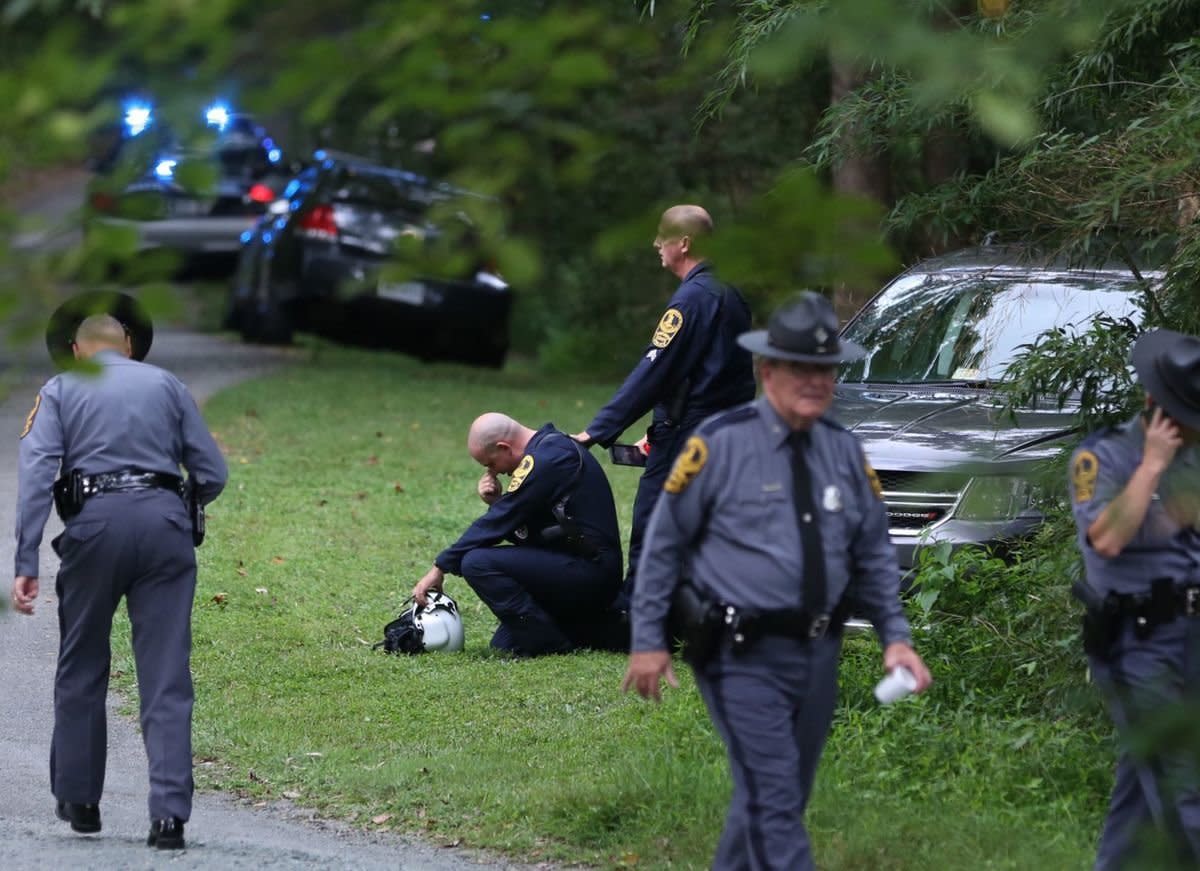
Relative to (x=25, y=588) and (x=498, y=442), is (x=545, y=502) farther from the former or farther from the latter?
(x=25, y=588)

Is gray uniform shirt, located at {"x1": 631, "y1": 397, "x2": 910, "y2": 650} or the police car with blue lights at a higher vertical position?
the police car with blue lights

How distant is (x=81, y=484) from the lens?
250 inches

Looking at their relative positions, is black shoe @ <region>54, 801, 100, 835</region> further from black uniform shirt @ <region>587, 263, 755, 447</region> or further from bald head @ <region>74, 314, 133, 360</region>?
black uniform shirt @ <region>587, 263, 755, 447</region>

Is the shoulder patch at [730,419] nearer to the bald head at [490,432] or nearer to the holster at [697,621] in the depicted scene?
the holster at [697,621]

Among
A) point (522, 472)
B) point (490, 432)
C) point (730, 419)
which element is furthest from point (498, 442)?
point (730, 419)

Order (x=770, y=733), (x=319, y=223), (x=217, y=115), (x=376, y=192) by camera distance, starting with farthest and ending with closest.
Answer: (x=376, y=192)
(x=319, y=223)
(x=770, y=733)
(x=217, y=115)

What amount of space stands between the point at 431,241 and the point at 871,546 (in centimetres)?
214

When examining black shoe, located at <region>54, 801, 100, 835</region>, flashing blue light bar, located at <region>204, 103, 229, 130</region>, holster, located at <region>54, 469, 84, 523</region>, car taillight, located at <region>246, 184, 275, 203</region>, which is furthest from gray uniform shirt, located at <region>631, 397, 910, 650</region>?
car taillight, located at <region>246, 184, 275, 203</region>

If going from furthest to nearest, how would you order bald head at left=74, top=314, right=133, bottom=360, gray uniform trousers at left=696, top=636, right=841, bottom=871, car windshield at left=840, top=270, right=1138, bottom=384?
car windshield at left=840, top=270, right=1138, bottom=384
bald head at left=74, top=314, right=133, bottom=360
gray uniform trousers at left=696, top=636, right=841, bottom=871

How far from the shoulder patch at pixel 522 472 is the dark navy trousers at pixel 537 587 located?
1.11 ft

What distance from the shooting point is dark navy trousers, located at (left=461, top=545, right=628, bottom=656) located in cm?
909

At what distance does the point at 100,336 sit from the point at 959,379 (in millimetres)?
4339

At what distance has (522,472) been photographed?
29.3 feet

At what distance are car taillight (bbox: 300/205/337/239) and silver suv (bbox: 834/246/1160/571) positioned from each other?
9959 millimetres
